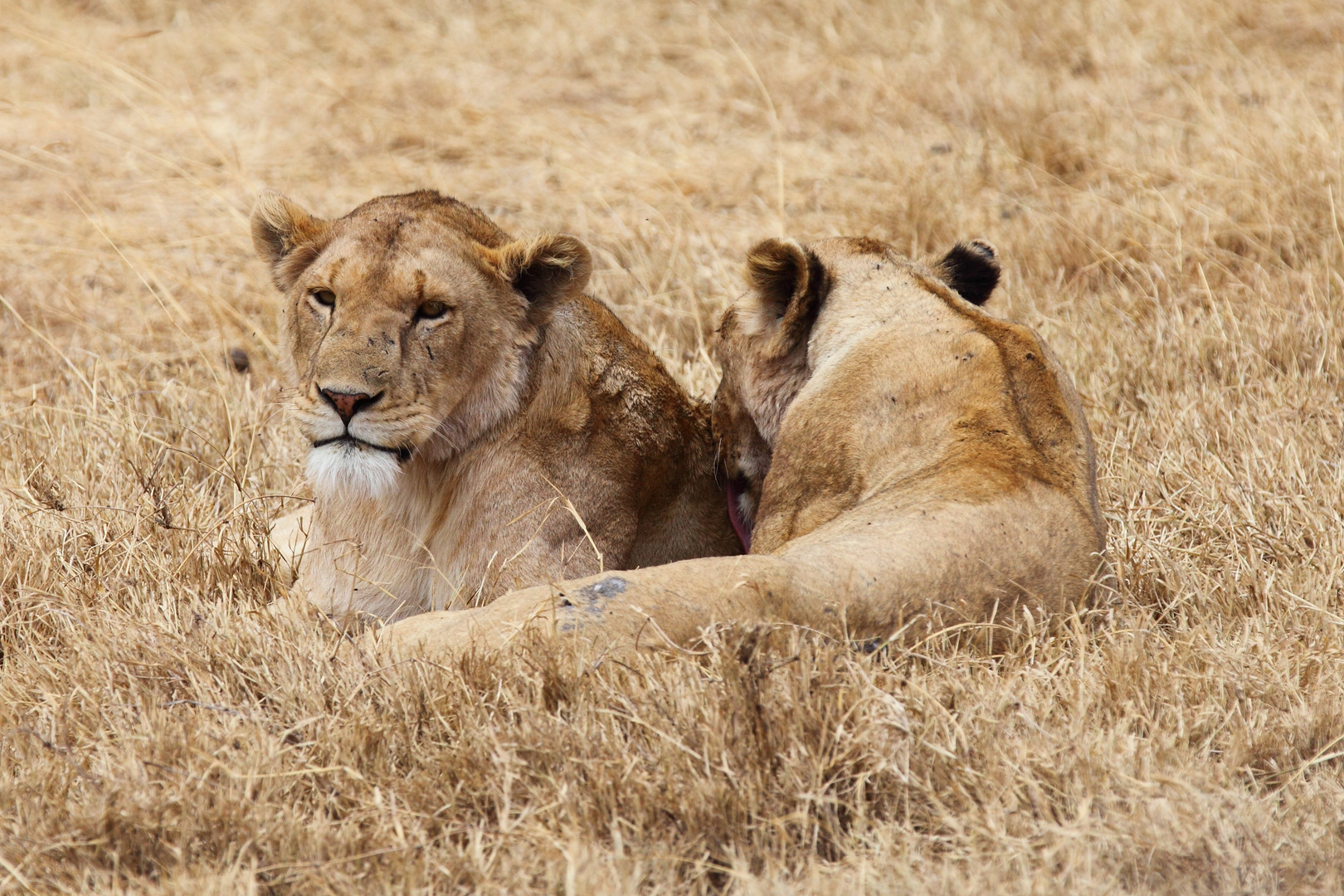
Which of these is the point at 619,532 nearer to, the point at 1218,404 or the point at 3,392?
the point at 1218,404

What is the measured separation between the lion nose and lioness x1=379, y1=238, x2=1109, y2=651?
56cm

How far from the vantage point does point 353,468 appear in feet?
11.4

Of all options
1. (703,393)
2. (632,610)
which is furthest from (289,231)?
(703,393)

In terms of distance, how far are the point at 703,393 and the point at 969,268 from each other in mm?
1353

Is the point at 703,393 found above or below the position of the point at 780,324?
below

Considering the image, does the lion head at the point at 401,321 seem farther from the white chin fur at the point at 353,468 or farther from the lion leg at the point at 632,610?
the lion leg at the point at 632,610

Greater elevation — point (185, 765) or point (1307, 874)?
point (1307, 874)

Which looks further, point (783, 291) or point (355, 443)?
point (783, 291)

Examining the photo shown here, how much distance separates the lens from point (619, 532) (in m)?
3.97

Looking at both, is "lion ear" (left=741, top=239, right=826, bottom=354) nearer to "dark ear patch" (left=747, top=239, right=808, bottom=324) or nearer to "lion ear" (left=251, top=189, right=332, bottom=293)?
"dark ear patch" (left=747, top=239, right=808, bottom=324)

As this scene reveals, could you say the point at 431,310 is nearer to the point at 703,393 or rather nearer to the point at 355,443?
the point at 355,443

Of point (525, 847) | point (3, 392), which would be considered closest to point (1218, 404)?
point (525, 847)

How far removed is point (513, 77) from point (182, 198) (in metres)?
2.74

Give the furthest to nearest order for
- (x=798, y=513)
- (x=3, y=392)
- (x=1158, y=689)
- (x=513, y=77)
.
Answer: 1. (x=513, y=77)
2. (x=3, y=392)
3. (x=798, y=513)
4. (x=1158, y=689)
